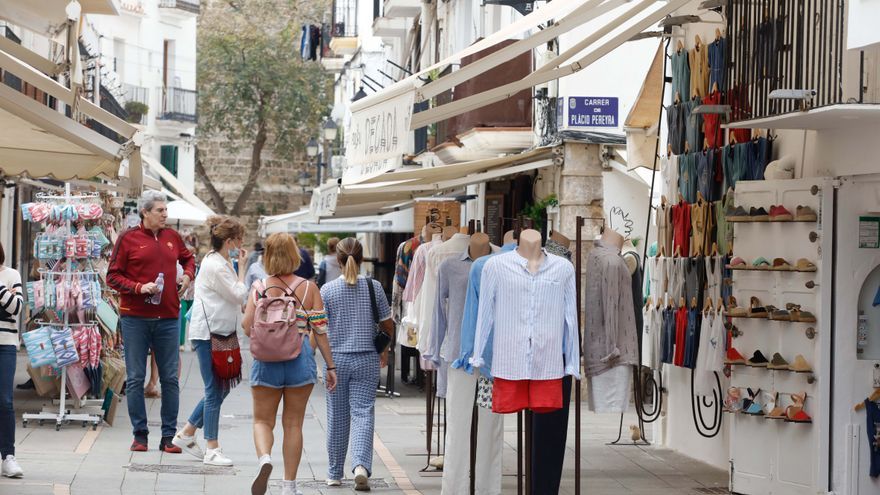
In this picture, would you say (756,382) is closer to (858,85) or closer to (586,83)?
(858,85)

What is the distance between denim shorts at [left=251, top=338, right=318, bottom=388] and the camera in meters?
10.2

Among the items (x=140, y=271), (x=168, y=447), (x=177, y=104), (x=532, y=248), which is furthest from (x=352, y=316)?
(x=177, y=104)

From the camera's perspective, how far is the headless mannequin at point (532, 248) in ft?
29.7

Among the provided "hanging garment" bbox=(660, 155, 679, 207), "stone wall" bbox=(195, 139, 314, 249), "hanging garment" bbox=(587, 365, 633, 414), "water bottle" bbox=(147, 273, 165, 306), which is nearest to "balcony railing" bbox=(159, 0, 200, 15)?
"stone wall" bbox=(195, 139, 314, 249)

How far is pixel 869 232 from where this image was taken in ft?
33.5

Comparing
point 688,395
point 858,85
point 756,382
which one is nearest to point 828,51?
point 858,85

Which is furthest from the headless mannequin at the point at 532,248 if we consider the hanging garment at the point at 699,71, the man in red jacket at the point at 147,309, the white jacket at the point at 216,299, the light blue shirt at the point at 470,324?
the man in red jacket at the point at 147,309

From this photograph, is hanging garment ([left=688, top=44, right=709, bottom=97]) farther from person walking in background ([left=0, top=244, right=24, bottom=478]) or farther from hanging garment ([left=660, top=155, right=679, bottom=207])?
person walking in background ([left=0, top=244, right=24, bottom=478])

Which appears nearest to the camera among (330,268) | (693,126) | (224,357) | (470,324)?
(470,324)

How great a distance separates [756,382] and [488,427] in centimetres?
211

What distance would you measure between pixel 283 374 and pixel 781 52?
412 cm

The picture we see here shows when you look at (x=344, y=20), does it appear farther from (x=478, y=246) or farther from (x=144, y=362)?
(x=478, y=246)

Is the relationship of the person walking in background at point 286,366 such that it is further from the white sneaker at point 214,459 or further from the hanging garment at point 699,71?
the hanging garment at point 699,71

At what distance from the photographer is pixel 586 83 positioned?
1825 centimetres
